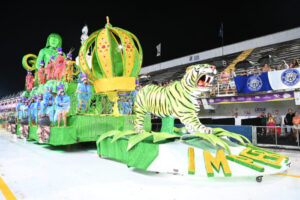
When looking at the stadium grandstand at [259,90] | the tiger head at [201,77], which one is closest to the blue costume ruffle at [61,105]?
the tiger head at [201,77]

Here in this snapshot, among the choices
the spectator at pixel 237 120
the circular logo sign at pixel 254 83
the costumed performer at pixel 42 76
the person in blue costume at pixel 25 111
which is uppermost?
the costumed performer at pixel 42 76

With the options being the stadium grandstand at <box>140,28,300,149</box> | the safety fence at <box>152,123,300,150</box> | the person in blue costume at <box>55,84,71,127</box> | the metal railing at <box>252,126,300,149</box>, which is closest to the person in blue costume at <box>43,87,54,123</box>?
the person in blue costume at <box>55,84,71,127</box>

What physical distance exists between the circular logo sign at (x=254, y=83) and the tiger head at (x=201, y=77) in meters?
6.52

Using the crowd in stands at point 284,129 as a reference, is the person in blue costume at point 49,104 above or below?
above

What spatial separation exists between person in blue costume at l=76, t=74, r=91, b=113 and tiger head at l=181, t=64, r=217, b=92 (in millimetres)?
4684

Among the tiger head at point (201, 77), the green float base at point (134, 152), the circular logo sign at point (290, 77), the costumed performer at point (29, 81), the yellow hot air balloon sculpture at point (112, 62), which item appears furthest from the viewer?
the costumed performer at point (29, 81)

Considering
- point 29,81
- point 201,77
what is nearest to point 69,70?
point 29,81

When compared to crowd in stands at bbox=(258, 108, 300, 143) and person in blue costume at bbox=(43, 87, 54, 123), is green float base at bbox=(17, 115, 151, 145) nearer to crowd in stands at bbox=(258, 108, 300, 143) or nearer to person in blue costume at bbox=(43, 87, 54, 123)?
person in blue costume at bbox=(43, 87, 54, 123)

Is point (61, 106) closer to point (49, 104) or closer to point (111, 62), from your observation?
point (49, 104)

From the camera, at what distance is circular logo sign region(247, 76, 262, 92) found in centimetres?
966

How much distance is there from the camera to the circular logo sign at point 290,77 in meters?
8.55

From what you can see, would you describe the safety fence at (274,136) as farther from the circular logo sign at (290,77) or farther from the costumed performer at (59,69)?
the costumed performer at (59,69)

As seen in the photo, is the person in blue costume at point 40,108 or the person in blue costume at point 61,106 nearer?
the person in blue costume at point 61,106

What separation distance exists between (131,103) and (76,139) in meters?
2.74
